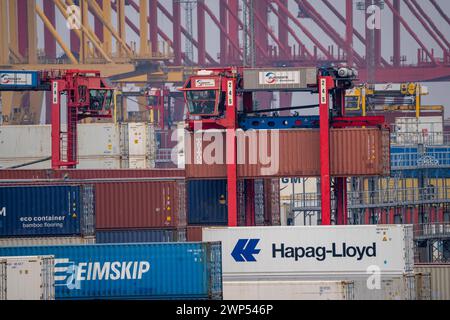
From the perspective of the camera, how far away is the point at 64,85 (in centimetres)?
5956

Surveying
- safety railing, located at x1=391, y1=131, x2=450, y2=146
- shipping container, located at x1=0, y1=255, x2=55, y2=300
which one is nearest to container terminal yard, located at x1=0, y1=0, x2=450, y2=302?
shipping container, located at x1=0, y1=255, x2=55, y2=300

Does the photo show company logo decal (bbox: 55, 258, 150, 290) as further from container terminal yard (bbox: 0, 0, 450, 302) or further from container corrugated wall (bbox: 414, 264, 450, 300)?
container corrugated wall (bbox: 414, 264, 450, 300)

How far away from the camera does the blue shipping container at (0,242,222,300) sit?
29.1 m

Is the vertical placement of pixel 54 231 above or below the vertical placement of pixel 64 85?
below

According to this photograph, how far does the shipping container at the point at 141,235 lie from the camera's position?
41125 mm

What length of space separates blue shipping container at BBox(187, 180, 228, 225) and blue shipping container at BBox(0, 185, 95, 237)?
459cm

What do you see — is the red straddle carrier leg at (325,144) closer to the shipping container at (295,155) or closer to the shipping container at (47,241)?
the shipping container at (295,155)

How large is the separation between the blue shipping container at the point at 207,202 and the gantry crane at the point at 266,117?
1258 millimetres

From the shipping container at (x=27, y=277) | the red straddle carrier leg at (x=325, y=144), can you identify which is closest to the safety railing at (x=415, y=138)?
the red straddle carrier leg at (x=325, y=144)

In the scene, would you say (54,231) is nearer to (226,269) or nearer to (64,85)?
(226,269)

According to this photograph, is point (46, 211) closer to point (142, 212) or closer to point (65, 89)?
point (142, 212)

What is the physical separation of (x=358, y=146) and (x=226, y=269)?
30.6 feet

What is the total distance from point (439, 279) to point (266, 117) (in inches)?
420
